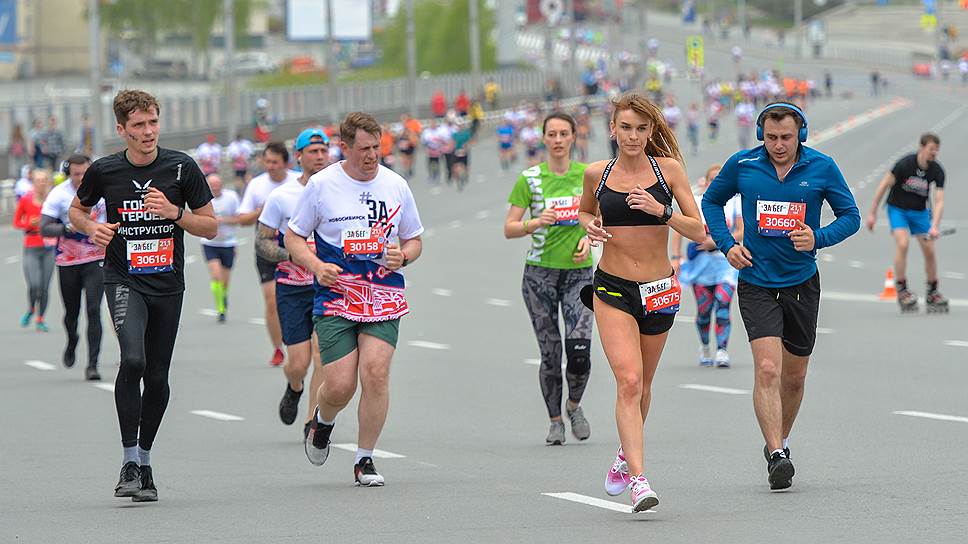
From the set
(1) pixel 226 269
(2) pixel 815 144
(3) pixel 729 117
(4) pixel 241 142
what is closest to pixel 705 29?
(3) pixel 729 117

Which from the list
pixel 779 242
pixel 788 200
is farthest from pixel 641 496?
pixel 788 200

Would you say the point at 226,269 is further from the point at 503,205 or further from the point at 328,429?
the point at 503,205

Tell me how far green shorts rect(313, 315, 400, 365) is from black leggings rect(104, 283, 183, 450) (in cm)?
72

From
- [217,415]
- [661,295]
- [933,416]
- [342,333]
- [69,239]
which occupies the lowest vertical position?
[217,415]

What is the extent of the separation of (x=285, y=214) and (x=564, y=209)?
5.52 ft

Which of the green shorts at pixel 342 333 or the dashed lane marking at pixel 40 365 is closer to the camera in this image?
the green shorts at pixel 342 333

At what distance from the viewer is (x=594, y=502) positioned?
870 centimetres

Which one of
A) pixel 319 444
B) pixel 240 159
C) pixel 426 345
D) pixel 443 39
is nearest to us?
pixel 319 444

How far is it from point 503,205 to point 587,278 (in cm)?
3344

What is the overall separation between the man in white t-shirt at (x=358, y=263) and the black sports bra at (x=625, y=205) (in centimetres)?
97

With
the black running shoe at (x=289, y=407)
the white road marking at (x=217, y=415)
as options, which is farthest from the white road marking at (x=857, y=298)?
the black running shoe at (x=289, y=407)

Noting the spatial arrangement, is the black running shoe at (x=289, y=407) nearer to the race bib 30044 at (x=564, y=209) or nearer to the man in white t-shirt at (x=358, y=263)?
the race bib 30044 at (x=564, y=209)

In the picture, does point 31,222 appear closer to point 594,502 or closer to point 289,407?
point 289,407

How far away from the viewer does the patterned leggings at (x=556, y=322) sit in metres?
10.9
